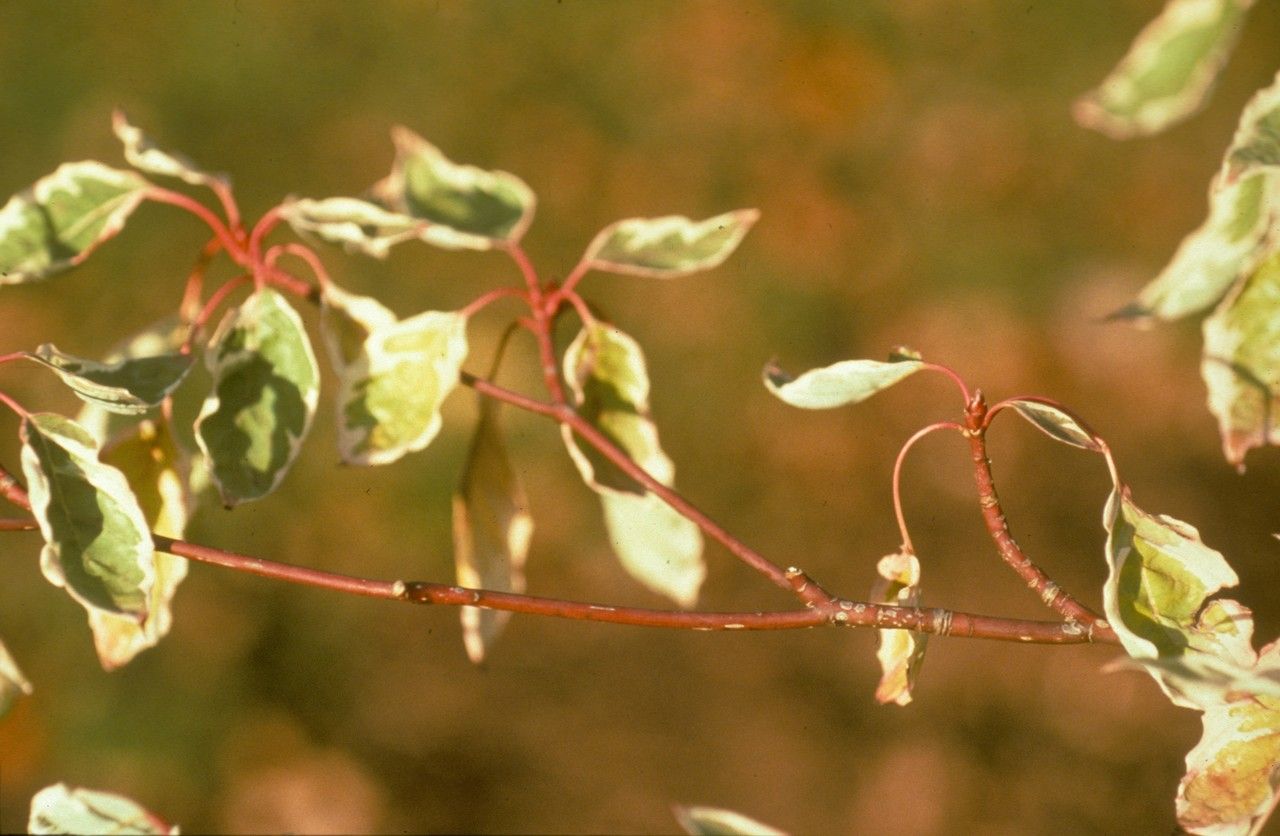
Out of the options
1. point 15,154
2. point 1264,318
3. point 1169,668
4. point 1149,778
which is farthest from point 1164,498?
point 15,154

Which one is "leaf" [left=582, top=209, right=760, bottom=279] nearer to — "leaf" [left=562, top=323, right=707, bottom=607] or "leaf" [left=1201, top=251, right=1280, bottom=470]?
"leaf" [left=562, top=323, right=707, bottom=607]

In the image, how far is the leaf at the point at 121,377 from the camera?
2.42 feet

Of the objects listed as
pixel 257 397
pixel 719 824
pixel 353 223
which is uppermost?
pixel 353 223

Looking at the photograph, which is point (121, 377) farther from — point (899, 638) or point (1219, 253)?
point (1219, 253)

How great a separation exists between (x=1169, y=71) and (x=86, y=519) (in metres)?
0.65

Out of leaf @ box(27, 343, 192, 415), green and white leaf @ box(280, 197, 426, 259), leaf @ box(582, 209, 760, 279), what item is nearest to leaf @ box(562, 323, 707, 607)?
leaf @ box(582, 209, 760, 279)

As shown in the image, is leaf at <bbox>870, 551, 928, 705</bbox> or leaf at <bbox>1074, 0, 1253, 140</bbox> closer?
leaf at <bbox>1074, 0, 1253, 140</bbox>

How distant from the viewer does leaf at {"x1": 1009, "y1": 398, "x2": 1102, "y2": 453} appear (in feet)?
2.39

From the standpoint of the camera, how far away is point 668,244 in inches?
36.9

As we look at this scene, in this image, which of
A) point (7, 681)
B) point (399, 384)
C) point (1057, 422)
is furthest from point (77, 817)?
point (1057, 422)

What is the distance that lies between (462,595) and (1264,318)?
0.49 meters

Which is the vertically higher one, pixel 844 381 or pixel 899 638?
pixel 844 381

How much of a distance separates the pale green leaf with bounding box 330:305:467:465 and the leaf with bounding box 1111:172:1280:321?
46cm

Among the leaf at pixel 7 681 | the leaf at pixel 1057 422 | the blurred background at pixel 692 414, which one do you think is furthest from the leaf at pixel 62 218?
the blurred background at pixel 692 414
